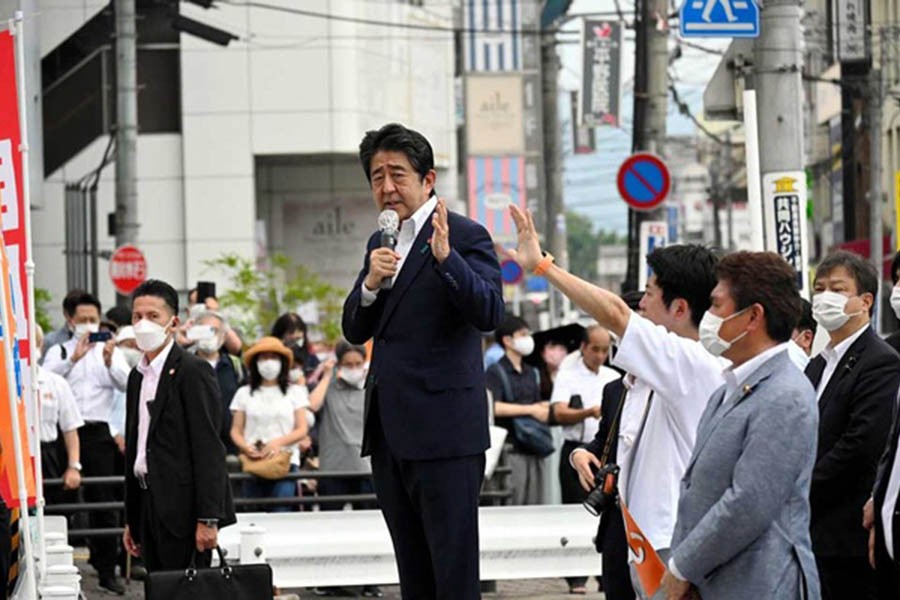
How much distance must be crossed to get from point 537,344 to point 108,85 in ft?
66.9

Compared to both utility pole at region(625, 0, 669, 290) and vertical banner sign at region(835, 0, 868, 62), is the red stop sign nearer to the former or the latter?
utility pole at region(625, 0, 669, 290)

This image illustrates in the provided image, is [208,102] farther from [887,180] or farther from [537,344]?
[537,344]

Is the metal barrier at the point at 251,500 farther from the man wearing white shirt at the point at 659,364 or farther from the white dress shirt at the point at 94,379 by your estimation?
the man wearing white shirt at the point at 659,364

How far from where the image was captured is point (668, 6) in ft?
80.5

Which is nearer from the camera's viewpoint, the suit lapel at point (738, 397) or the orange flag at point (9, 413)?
the suit lapel at point (738, 397)

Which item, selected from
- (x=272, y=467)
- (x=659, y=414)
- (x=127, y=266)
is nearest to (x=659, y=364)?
(x=659, y=414)

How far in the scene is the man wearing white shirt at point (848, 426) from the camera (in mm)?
8570

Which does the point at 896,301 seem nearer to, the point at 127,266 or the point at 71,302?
the point at 71,302

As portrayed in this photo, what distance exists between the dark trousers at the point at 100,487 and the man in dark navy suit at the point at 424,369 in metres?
7.49

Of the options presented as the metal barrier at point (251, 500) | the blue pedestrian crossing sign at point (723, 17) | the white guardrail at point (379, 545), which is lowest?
the white guardrail at point (379, 545)

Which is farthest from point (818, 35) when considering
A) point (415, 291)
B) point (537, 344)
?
point (415, 291)

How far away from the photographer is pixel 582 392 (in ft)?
51.2

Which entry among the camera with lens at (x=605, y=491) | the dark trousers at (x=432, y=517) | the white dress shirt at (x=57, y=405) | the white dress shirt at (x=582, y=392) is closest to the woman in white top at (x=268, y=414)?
the white dress shirt at (x=57, y=405)

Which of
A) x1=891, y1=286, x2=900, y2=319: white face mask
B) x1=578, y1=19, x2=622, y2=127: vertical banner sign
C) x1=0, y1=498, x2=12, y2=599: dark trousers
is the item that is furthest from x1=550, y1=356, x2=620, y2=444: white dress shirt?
x1=578, y1=19, x2=622, y2=127: vertical banner sign
